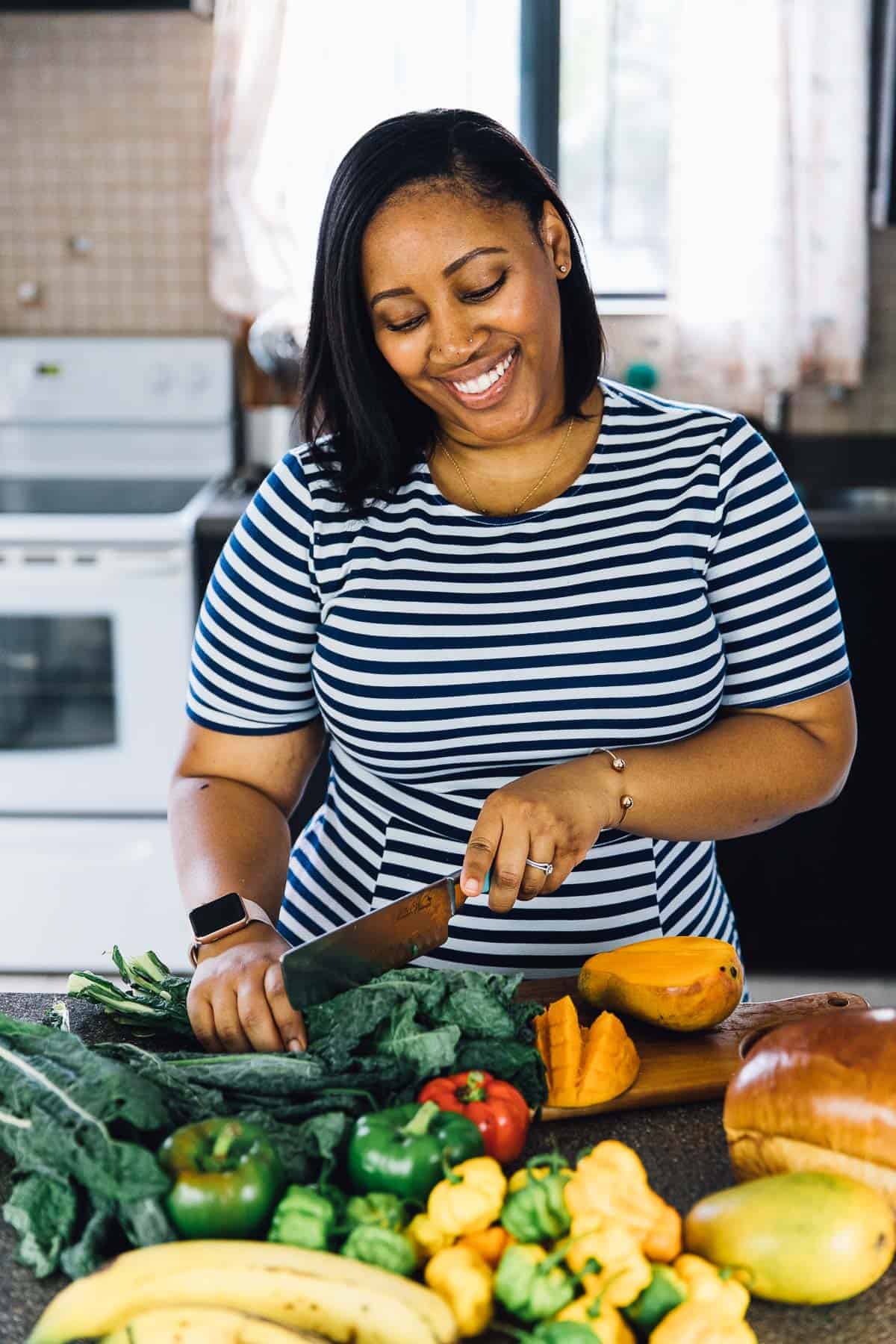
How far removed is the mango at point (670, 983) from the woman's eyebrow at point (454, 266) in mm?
588

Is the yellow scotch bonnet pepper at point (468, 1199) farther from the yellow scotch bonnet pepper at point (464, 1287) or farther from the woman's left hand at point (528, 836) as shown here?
the woman's left hand at point (528, 836)

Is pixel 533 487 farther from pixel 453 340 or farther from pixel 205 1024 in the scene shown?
pixel 205 1024

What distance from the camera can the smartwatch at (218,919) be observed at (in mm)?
1161

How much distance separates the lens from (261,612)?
Answer: 1.36 m

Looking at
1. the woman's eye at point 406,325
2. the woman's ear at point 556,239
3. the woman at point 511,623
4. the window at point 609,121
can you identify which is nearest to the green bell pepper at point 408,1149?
the woman at point 511,623

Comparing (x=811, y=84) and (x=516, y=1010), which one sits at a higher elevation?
(x=811, y=84)

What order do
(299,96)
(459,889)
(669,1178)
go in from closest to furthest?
(669,1178) < (459,889) < (299,96)

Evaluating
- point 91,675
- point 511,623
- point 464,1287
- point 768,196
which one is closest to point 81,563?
point 91,675

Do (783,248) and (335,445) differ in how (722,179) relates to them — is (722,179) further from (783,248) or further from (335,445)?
(335,445)

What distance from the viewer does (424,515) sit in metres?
1.37

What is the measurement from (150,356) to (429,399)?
1.92 meters

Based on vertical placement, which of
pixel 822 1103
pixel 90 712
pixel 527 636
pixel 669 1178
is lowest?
pixel 90 712

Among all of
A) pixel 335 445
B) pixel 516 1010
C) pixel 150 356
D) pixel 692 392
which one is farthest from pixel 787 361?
pixel 516 1010

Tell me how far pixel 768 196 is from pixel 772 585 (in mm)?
1815
